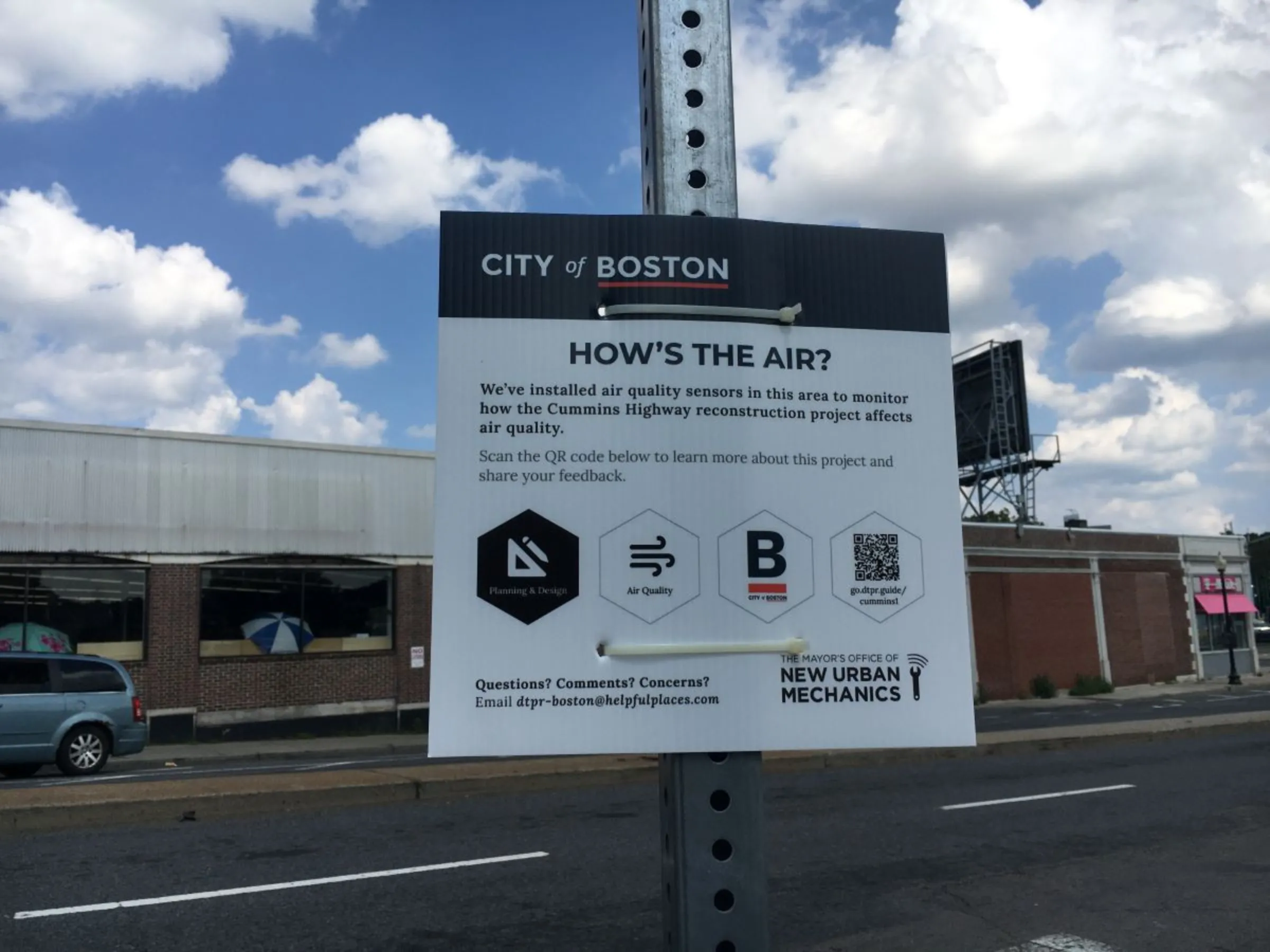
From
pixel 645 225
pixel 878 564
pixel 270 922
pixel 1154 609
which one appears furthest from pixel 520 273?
pixel 1154 609

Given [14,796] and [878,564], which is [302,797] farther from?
[878,564]

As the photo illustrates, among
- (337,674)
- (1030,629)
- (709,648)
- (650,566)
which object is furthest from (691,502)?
(1030,629)

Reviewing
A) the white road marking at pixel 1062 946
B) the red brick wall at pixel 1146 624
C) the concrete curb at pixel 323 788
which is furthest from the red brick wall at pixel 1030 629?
the white road marking at pixel 1062 946

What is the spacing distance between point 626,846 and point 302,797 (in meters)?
3.33

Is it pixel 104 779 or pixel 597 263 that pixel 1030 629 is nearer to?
pixel 104 779

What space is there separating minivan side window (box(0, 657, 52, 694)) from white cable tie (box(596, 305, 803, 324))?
57.5 feet

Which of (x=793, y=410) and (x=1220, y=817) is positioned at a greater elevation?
(x=793, y=410)

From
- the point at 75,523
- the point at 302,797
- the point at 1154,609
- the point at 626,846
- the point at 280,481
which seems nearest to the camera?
the point at 626,846

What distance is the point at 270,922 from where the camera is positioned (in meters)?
6.82

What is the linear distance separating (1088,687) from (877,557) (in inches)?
1478

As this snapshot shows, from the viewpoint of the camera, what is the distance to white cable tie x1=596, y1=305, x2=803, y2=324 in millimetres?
2143

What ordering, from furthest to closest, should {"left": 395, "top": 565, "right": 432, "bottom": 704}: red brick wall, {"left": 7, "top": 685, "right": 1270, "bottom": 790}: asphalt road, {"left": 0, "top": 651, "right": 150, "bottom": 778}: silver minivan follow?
{"left": 395, "top": 565, "right": 432, "bottom": 704}: red brick wall → {"left": 0, "top": 651, "right": 150, "bottom": 778}: silver minivan → {"left": 7, "top": 685, "right": 1270, "bottom": 790}: asphalt road

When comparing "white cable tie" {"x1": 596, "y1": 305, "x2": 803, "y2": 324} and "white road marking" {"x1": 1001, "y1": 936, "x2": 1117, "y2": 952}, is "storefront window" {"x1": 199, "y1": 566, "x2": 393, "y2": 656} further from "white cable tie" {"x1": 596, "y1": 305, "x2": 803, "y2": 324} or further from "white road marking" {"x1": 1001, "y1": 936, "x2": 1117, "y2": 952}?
"white cable tie" {"x1": 596, "y1": 305, "x2": 803, "y2": 324}

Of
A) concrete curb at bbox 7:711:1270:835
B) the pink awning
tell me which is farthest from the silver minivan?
the pink awning
